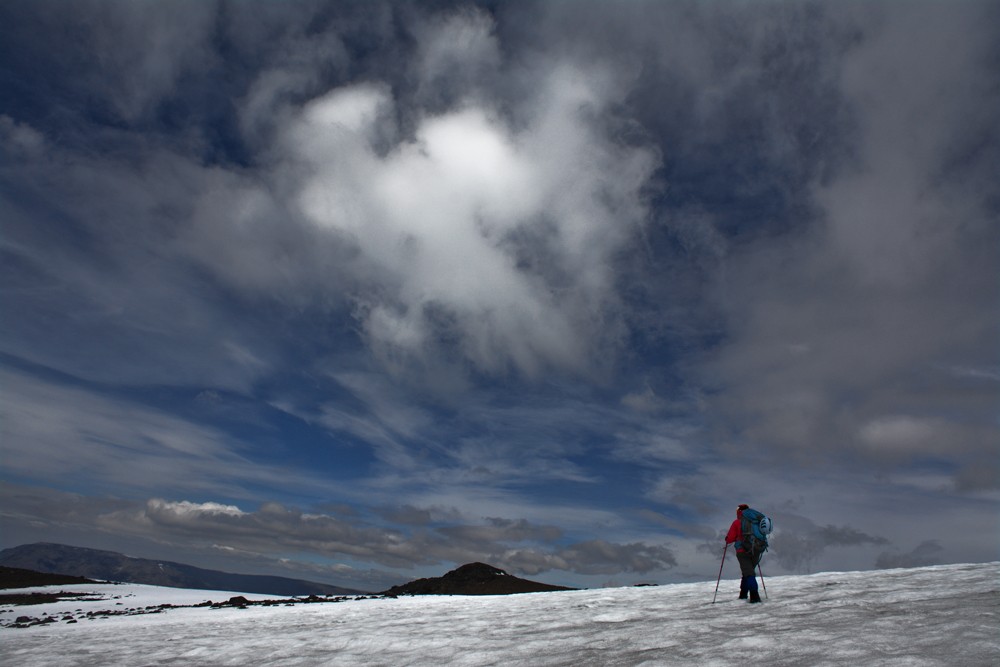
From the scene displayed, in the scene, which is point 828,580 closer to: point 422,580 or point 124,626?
point 124,626

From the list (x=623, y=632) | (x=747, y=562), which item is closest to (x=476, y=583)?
(x=747, y=562)

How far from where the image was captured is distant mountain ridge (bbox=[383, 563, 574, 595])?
5119cm

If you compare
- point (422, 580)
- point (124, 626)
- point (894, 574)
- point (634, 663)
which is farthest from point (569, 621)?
point (422, 580)

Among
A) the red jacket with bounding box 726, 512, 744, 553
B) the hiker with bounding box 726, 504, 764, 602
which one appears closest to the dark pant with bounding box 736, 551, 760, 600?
the hiker with bounding box 726, 504, 764, 602

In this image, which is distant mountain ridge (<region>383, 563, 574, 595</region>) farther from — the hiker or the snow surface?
the hiker

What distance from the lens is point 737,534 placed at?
19328 millimetres

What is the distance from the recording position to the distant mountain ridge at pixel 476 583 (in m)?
51.2

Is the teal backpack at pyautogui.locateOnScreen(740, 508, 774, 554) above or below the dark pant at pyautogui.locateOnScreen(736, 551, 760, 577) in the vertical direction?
above

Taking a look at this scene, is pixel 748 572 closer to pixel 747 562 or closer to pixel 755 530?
pixel 747 562

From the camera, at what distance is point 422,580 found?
56.2 metres

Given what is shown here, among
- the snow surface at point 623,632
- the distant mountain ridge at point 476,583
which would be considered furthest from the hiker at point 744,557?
the distant mountain ridge at point 476,583

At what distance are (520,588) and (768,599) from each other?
39.1 metres

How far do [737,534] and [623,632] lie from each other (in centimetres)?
754

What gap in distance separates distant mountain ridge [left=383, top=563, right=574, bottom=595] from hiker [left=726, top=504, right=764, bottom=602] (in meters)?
34.8
